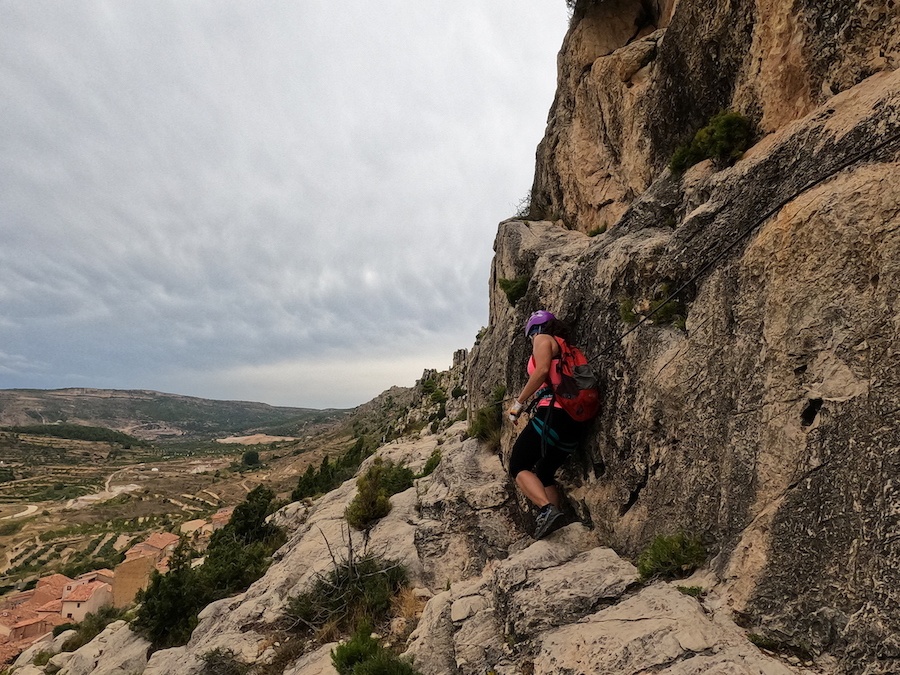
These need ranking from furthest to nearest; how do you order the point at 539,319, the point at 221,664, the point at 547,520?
the point at 221,664
the point at 539,319
the point at 547,520

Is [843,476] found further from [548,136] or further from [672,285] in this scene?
[548,136]

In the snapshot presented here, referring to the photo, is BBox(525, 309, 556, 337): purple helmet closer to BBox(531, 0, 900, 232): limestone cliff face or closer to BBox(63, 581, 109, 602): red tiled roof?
BBox(531, 0, 900, 232): limestone cliff face

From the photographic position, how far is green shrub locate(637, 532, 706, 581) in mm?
4930

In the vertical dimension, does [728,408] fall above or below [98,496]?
above

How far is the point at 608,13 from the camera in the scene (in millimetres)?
11805

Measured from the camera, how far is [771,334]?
4598mm

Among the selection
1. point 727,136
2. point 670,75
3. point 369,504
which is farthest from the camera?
point 369,504

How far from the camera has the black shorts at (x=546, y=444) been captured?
277 inches

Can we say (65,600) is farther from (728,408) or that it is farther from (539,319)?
(728,408)

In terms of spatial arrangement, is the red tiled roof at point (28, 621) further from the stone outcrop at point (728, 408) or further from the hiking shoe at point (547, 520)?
→ the hiking shoe at point (547, 520)

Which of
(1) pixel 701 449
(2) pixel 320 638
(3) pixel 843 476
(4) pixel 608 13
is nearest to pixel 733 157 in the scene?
(1) pixel 701 449

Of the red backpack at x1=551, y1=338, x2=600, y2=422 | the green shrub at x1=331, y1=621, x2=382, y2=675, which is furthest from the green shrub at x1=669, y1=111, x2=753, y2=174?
the green shrub at x1=331, y1=621, x2=382, y2=675

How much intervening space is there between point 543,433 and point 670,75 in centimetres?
721

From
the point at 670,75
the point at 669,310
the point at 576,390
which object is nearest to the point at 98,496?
the point at 576,390
